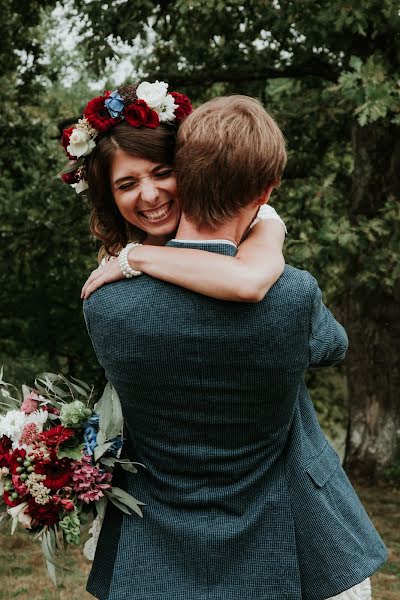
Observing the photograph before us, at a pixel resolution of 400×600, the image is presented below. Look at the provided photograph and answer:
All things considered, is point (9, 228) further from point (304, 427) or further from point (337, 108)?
point (304, 427)

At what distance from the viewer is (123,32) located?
6.39 m

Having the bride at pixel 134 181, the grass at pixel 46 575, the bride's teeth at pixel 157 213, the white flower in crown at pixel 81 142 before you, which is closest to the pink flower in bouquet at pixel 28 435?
the bride at pixel 134 181

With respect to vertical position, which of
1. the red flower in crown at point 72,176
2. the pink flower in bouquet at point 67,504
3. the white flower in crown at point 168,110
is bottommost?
the pink flower in bouquet at point 67,504

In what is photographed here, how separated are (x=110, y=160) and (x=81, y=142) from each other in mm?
104

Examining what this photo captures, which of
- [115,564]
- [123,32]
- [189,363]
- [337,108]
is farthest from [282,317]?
[337,108]

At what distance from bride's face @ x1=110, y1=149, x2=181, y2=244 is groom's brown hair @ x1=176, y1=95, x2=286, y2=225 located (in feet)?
1.12

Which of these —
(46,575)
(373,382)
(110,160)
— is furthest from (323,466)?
(373,382)

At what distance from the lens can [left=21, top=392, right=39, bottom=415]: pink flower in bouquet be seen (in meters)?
2.20

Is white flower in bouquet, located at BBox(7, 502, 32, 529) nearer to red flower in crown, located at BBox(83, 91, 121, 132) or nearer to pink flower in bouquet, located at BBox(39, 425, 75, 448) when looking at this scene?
pink flower in bouquet, located at BBox(39, 425, 75, 448)

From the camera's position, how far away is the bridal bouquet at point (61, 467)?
2.07m

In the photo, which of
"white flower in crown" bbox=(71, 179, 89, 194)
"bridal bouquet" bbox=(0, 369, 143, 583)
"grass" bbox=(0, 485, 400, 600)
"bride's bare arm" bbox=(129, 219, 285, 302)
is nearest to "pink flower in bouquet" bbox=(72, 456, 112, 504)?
"bridal bouquet" bbox=(0, 369, 143, 583)

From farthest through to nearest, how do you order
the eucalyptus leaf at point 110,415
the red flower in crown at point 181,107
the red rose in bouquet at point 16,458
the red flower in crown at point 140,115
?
1. the red flower in crown at point 181,107
2. the red flower in crown at point 140,115
3. the red rose in bouquet at point 16,458
4. the eucalyptus leaf at point 110,415

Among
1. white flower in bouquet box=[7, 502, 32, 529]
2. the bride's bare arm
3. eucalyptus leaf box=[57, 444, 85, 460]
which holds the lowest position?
white flower in bouquet box=[7, 502, 32, 529]

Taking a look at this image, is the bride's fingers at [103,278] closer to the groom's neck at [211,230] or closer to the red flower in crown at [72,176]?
the groom's neck at [211,230]
